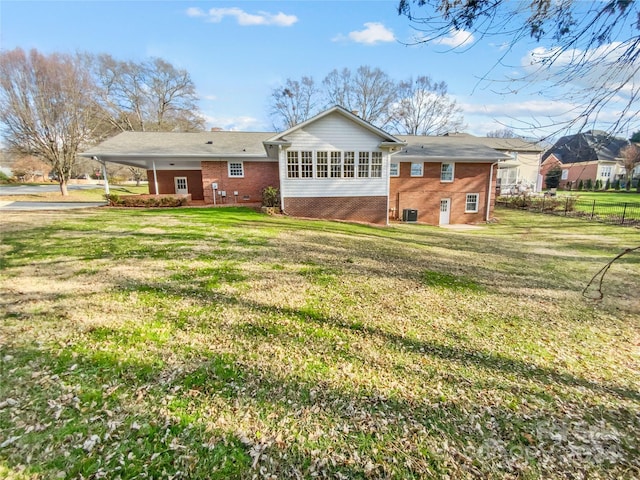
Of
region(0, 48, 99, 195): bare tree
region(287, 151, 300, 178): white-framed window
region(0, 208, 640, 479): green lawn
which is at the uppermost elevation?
region(0, 48, 99, 195): bare tree

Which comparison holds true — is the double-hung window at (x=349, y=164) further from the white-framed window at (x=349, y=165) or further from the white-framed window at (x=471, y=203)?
the white-framed window at (x=471, y=203)

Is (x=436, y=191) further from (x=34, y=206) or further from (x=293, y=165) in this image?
(x=34, y=206)

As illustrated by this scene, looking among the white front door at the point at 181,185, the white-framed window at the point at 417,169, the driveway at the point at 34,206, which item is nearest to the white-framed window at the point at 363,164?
the white-framed window at the point at 417,169

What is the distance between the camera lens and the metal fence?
1830 centimetres

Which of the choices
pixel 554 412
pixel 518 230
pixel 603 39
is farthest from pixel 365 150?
pixel 554 412

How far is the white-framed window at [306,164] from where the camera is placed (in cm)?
1476

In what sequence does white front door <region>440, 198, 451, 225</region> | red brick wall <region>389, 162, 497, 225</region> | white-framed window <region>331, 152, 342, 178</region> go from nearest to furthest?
white-framed window <region>331, 152, 342, 178</region> → red brick wall <region>389, 162, 497, 225</region> → white front door <region>440, 198, 451, 225</region>

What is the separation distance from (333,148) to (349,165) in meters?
1.17

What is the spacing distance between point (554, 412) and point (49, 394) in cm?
514

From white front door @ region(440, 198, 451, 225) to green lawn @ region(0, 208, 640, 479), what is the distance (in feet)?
41.3

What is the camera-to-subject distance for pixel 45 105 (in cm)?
1984

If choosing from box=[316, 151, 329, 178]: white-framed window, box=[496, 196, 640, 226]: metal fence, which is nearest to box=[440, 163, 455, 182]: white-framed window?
box=[316, 151, 329, 178]: white-framed window

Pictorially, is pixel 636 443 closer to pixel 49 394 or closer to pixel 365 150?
pixel 49 394

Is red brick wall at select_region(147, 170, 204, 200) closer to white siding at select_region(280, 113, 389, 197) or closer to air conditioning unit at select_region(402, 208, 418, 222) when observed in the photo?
white siding at select_region(280, 113, 389, 197)
